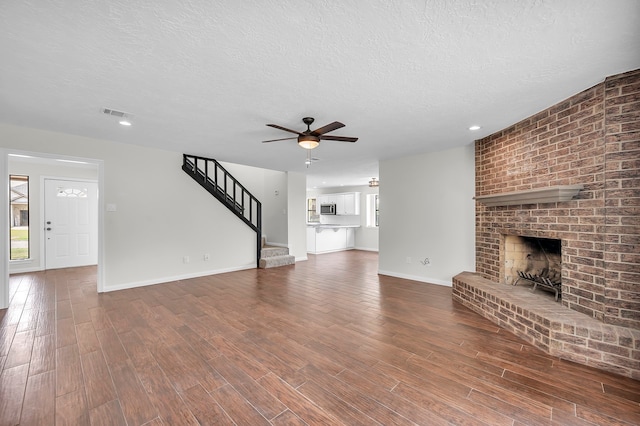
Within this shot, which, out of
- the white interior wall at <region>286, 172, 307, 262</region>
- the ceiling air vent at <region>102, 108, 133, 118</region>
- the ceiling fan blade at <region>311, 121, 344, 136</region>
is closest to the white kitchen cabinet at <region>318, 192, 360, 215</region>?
the white interior wall at <region>286, 172, 307, 262</region>

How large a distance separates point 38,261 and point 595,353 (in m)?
9.54

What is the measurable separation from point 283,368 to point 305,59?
249 centimetres

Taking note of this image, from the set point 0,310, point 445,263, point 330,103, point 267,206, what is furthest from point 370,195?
point 0,310

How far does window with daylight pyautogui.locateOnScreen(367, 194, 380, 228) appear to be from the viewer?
955 cm

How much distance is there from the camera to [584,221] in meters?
2.54

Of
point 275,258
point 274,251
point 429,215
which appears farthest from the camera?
point 274,251

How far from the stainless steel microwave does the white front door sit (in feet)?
23.4

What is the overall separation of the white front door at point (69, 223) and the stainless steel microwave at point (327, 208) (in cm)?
713

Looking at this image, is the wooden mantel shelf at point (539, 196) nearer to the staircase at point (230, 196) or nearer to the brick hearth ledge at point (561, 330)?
the brick hearth ledge at point (561, 330)

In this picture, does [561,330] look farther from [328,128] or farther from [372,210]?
[372,210]

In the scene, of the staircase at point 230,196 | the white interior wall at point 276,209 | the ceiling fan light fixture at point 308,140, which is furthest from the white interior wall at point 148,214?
the ceiling fan light fixture at point 308,140

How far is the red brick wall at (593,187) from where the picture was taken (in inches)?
86.7

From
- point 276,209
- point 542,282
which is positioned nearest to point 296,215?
point 276,209

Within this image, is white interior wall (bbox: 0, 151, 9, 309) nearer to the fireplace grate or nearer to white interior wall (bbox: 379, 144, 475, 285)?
white interior wall (bbox: 379, 144, 475, 285)
